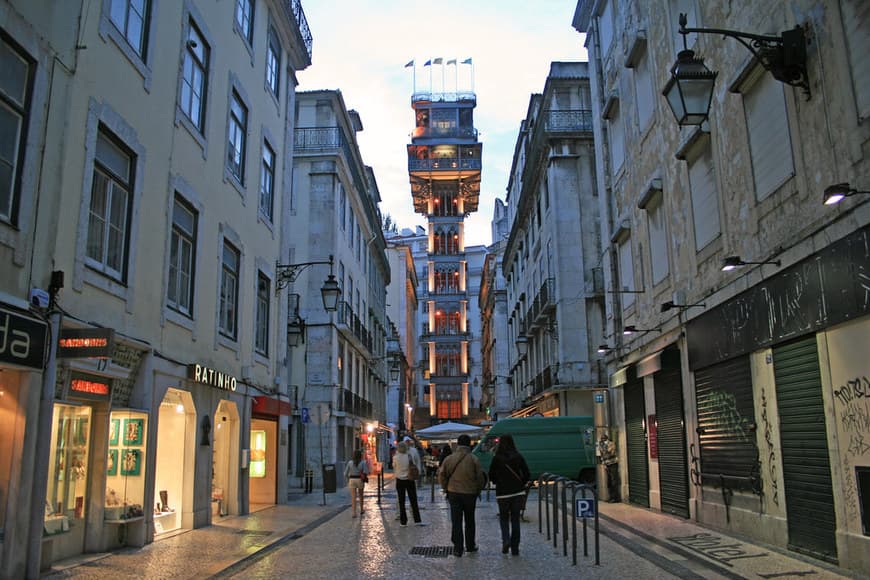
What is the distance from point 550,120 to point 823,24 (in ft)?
74.8

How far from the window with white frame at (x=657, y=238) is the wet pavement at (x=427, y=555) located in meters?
5.23

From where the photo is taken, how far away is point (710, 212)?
529 inches

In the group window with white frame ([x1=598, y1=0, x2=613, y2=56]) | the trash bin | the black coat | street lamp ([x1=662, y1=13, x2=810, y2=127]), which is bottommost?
the trash bin

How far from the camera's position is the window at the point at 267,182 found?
19.9 m

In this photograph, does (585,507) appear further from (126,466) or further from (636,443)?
(636,443)

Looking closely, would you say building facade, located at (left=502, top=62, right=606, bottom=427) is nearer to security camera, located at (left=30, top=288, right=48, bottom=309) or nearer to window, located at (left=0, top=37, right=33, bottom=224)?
security camera, located at (left=30, top=288, right=48, bottom=309)

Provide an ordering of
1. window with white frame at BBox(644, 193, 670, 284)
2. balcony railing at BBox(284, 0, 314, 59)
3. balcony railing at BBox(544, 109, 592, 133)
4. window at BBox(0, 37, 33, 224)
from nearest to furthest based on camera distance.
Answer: window at BBox(0, 37, 33, 224), window with white frame at BBox(644, 193, 670, 284), balcony railing at BBox(284, 0, 314, 59), balcony railing at BBox(544, 109, 592, 133)

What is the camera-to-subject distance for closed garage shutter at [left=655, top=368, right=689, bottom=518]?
49.7ft

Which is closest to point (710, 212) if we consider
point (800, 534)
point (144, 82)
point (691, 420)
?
point (691, 420)

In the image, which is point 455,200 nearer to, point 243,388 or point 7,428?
point 243,388

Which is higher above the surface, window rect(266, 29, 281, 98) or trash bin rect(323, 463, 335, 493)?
window rect(266, 29, 281, 98)

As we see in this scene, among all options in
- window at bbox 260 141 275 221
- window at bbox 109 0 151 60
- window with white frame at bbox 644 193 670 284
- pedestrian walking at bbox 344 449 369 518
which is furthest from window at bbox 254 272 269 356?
window with white frame at bbox 644 193 670 284

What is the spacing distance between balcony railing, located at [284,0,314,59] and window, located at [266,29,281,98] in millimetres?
798

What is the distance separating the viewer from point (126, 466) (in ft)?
38.2
